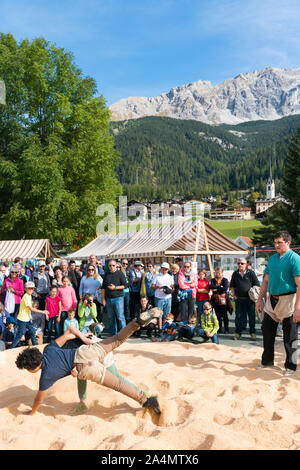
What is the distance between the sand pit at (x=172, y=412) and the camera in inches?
150

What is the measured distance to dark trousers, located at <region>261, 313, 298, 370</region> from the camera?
580 cm

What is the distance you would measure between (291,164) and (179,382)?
148 ft

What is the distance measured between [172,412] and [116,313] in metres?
4.93

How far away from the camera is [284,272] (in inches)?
226

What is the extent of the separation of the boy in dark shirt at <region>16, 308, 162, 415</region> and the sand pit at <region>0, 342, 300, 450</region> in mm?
245

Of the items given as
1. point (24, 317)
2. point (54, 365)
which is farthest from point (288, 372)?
point (24, 317)

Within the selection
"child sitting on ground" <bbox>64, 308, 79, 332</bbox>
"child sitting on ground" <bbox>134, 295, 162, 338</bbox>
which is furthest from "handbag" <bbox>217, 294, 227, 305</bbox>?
"child sitting on ground" <bbox>64, 308, 79, 332</bbox>

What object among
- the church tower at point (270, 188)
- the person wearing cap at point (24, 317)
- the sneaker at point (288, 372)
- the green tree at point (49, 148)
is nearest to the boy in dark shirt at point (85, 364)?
the sneaker at point (288, 372)

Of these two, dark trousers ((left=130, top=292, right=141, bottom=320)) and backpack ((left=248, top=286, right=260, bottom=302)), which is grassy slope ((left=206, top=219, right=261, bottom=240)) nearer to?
dark trousers ((left=130, top=292, right=141, bottom=320))

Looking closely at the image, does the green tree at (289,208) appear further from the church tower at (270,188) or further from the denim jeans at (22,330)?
the church tower at (270,188)

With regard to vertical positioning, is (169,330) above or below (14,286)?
below

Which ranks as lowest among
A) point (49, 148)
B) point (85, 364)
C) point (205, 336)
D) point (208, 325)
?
point (205, 336)

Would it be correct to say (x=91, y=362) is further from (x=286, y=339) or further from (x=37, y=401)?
(x=286, y=339)
